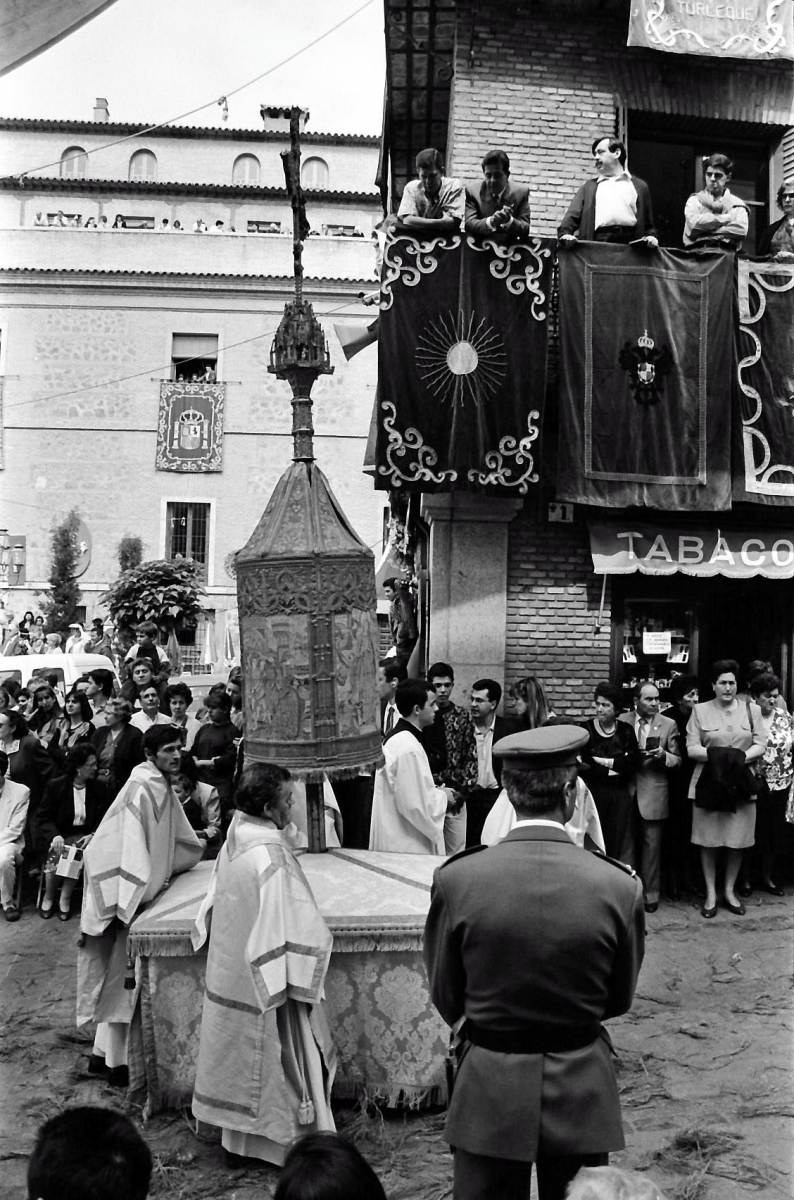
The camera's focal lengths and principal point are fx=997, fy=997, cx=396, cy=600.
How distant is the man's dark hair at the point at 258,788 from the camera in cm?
427

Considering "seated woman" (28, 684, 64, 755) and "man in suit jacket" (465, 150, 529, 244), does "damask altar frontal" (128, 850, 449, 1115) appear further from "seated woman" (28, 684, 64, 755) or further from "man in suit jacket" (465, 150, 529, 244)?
"man in suit jacket" (465, 150, 529, 244)

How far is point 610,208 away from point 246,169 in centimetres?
3541

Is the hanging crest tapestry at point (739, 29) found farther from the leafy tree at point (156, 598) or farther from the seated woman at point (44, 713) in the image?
the leafy tree at point (156, 598)

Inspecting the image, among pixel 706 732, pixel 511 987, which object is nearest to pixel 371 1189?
pixel 511 987

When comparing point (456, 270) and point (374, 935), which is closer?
point (374, 935)

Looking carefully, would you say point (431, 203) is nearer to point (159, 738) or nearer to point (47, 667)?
point (159, 738)

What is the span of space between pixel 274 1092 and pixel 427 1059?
2.81 feet

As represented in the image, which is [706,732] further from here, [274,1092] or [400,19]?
[400,19]

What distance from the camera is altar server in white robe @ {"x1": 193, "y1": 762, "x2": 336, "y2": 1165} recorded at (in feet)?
13.5

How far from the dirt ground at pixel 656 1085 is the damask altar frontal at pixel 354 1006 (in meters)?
0.16

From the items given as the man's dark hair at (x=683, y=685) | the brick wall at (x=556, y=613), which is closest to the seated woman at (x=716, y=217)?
the brick wall at (x=556, y=613)

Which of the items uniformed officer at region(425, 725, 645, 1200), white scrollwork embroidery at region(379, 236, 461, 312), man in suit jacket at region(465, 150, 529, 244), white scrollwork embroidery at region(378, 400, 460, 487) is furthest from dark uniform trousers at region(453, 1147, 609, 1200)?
man in suit jacket at region(465, 150, 529, 244)

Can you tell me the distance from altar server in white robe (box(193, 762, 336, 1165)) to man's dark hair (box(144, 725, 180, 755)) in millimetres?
993

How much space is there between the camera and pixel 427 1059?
15.3 ft
